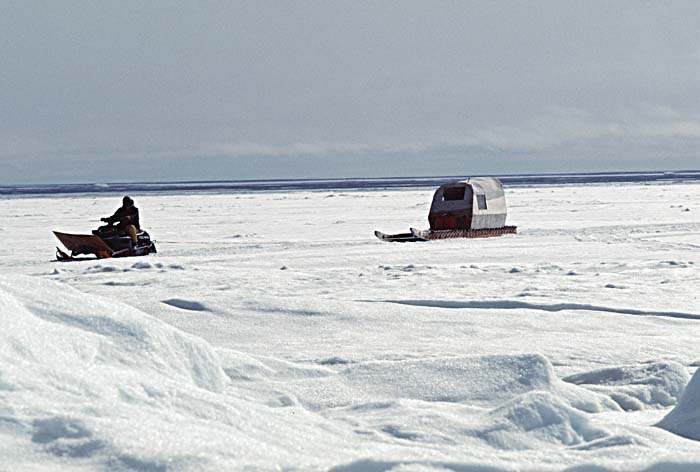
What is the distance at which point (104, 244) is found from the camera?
1550cm

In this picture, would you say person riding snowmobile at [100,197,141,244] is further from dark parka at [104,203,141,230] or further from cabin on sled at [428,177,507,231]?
cabin on sled at [428,177,507,231]

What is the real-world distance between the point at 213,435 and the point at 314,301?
16.9 ft

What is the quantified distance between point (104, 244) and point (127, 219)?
2.69 feet

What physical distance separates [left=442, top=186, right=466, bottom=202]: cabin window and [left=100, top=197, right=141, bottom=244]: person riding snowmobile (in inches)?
376

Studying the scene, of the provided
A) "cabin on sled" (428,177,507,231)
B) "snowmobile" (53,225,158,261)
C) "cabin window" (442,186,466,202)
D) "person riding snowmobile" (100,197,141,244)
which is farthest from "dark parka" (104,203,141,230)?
"cabin window" (442,186,466,202)

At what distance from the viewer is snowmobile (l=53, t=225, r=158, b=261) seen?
1530cm

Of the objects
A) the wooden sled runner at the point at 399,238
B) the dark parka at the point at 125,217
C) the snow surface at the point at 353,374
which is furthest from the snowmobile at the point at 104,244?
the wooden sled runner at the point at 399,238

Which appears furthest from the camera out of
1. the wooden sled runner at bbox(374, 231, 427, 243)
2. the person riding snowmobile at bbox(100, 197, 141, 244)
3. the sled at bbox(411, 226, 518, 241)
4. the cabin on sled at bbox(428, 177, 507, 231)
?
the cabin on sled at bbox(428, 177, 507, 231)

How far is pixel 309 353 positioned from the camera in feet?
20.4

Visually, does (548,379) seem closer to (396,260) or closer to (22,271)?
(396,260)

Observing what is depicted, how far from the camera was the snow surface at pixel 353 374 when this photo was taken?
3.04m

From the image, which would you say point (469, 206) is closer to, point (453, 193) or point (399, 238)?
point (453, 193)

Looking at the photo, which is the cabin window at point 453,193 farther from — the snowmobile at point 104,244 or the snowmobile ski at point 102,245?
the snowmobile ski at point 102,245

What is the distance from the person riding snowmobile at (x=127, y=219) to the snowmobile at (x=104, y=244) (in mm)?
80
